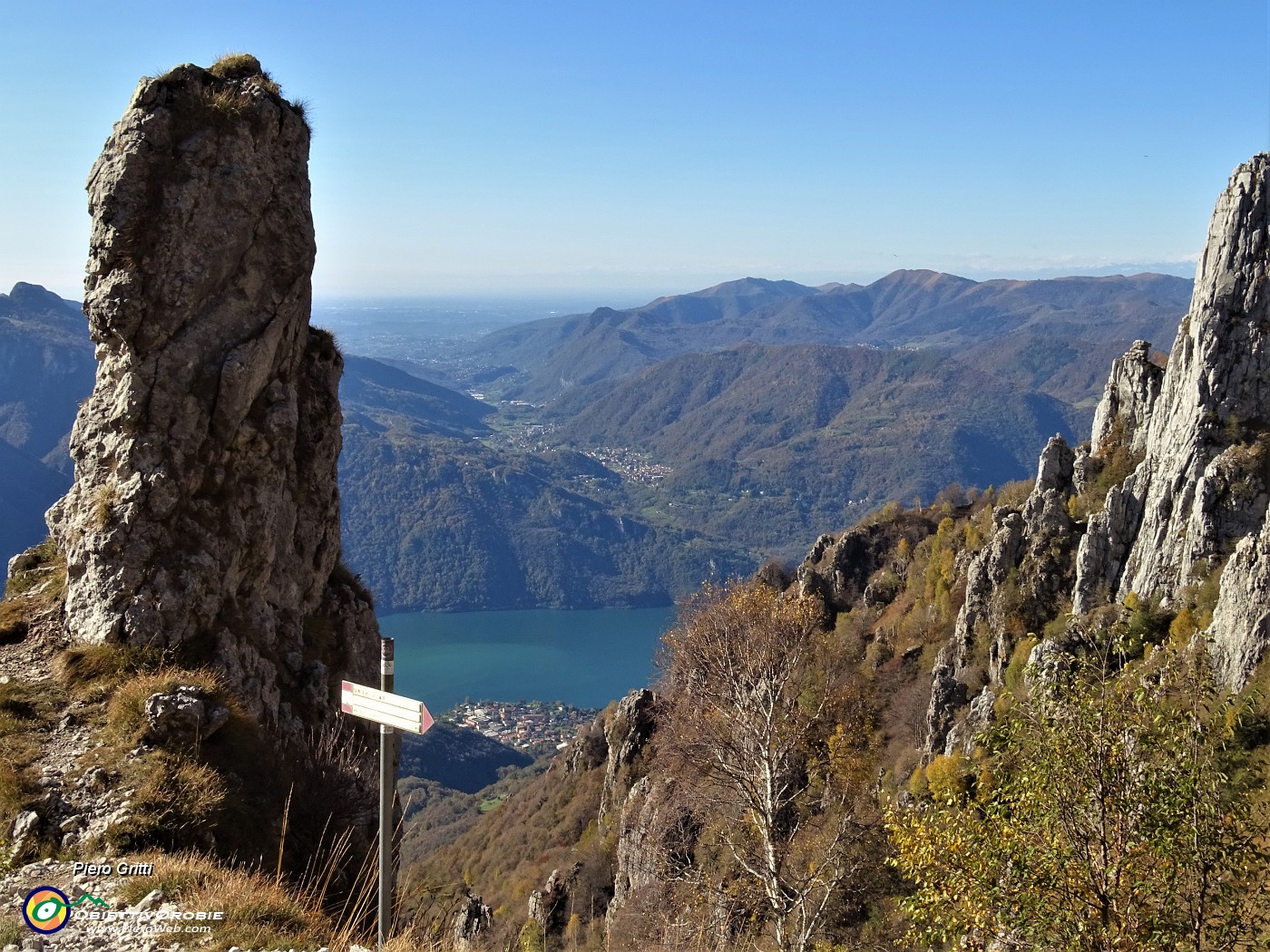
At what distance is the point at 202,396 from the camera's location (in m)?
12.9

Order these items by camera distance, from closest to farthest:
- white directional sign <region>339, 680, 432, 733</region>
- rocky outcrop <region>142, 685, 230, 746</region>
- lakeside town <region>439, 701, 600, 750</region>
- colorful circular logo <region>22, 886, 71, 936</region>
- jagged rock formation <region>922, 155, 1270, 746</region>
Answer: white directional sign <region>339, 680, 432, 733</region>
colorful circular logo <region>22, 886, 71, 936</region>
rocky outcrop <region>142, 685, 230, 746</region>
jagged rock formation <region>922, 155, 1270, 746</region>
lakeside town <region>439, 701, 600, 750</region>

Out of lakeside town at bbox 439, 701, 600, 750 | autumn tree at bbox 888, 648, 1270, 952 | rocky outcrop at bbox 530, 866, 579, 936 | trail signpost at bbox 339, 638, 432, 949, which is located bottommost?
lakeside town at bbox 439, 701, 600, 750

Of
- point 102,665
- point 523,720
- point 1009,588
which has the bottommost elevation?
point 523,720

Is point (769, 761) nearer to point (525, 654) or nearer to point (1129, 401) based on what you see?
point (1129, 401)

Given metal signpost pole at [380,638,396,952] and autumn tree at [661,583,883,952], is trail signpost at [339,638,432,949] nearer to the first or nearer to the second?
metal signpost pole at [380,638,396,952]

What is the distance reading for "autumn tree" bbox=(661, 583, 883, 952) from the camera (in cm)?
1858

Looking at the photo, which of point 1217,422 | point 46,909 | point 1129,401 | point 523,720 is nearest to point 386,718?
point 46,909

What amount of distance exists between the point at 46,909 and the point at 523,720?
103127mm

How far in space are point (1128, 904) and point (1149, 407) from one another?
105 feet

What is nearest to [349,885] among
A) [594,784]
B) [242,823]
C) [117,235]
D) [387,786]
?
[242,823]

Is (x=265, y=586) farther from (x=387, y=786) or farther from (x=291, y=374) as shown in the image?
(x=387, y=786)

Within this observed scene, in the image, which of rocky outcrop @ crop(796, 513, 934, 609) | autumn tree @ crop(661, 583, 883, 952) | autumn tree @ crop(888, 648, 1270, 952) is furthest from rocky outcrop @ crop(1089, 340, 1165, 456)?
autumn tree @ crop(888, 648, 1270, 952)

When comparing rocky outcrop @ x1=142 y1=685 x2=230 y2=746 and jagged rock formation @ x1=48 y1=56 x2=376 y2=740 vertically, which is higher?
jagged rock formation @ x1=48 y1=56 x2=376 y2=740

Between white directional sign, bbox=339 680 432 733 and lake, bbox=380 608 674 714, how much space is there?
324 ft
